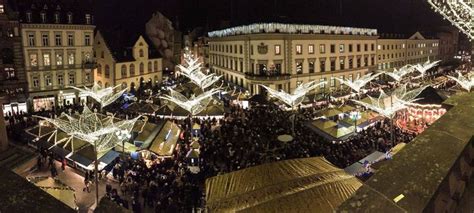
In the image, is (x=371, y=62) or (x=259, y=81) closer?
(x=259, y=81)

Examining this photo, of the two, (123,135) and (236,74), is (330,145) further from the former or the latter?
(236,74)

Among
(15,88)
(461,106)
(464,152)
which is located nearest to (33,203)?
(464,152)

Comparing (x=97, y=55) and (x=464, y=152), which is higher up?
(x=97, y=55)

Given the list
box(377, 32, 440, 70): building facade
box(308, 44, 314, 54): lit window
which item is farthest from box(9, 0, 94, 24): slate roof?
box(377, 32, 440, 70): building facade

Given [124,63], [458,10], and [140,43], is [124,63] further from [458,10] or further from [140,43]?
[458,10]

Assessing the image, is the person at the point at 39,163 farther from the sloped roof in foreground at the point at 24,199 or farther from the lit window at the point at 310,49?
the lit window at the point at 310,49

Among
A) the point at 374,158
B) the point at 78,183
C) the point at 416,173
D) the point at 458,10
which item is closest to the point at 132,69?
the point at 78,183
